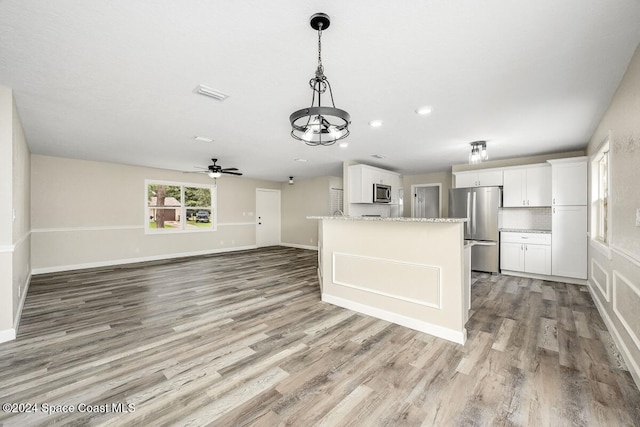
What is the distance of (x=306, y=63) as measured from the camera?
215cm

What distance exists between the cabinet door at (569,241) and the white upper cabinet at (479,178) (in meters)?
1.16

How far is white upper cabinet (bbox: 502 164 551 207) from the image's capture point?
16.9 ft

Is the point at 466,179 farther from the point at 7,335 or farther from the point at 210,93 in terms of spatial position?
the point at 7,335

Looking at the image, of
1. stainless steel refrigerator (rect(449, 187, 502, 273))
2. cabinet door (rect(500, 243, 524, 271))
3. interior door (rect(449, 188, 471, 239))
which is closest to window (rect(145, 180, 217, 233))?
interior door (rect(449, 188, 471, 239))

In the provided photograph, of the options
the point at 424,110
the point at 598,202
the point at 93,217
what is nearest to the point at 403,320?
the point at 424,110

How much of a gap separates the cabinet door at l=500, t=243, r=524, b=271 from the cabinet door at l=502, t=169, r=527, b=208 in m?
0.81

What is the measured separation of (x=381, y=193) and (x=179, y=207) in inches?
219

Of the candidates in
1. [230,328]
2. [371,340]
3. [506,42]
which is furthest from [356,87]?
[230,328]

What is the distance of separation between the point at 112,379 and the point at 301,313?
6.16 ft

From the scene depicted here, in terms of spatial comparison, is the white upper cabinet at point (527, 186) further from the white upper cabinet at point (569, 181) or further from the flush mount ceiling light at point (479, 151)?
the flush mount ceiling light at point (479, 151)

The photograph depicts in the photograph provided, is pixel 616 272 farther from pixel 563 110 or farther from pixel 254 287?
pixel 254 287

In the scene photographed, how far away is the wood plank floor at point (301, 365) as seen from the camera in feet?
5.64

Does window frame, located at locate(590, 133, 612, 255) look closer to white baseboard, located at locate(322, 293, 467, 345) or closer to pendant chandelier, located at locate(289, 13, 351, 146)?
white baseboard, located at locate(322, 293, 467, 345)

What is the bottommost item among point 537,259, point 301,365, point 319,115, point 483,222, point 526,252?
point 301,365
